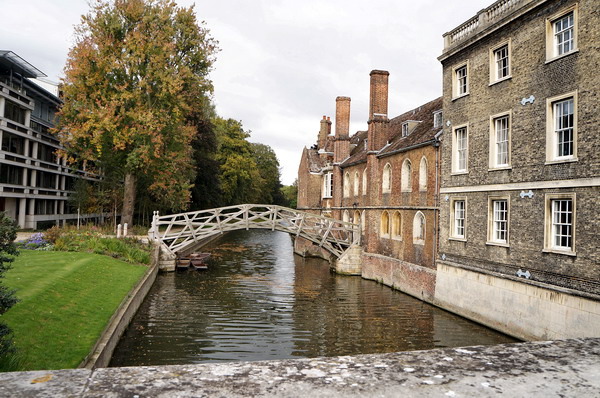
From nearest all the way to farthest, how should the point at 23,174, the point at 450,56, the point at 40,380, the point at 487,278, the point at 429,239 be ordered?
the point at 40,380
the point at 487,278
the point at 450,56
the point at 429,239
the point at 23,174

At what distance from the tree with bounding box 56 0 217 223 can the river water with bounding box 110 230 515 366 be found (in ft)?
26.0

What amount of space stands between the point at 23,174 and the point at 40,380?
3462cm

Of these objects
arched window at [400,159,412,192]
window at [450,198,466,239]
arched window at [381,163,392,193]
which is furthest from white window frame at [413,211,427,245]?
arched window at [381,163,392,193]

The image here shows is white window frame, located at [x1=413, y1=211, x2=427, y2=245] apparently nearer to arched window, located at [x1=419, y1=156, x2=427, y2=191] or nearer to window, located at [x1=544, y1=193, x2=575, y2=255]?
arched window, located at [x1=419, y1=156, x2=427, y2=191]

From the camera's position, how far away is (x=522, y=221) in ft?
41.6

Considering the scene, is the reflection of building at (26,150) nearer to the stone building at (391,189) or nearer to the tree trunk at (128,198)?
the tree trunk at (128,198)

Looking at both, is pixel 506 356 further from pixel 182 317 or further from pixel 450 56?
pixel 450 56

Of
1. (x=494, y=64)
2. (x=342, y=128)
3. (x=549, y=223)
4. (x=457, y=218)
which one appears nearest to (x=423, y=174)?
(x=457, y=218)

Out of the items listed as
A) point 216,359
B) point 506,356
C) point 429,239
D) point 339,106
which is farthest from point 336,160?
point 506,356

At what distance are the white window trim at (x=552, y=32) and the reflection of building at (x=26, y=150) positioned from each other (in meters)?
28.4

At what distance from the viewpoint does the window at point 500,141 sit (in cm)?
1368

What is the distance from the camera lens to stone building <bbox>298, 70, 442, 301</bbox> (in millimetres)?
18656

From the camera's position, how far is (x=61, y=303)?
1121 centimetres

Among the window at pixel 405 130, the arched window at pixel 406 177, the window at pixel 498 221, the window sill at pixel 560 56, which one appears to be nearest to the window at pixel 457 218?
the window at pixel 498 221
